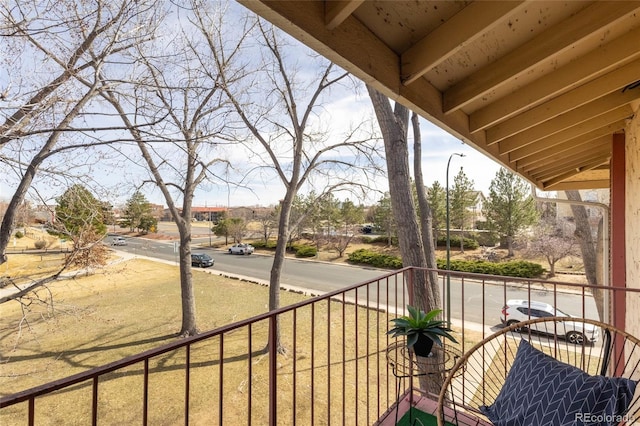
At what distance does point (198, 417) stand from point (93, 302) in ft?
26.7

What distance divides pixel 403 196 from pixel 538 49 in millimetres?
2828

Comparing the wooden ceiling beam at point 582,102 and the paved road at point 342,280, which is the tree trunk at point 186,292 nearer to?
the paved road at point 342,280

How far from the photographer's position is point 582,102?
1.67 metres

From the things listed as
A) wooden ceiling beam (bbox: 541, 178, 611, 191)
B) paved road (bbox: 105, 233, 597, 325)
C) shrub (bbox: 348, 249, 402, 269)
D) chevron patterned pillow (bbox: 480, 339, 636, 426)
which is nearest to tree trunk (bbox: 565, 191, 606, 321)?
paved road (bbox: 105, 233, 597, 325)

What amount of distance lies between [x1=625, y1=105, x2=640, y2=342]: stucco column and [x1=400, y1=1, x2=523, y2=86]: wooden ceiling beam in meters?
1.86

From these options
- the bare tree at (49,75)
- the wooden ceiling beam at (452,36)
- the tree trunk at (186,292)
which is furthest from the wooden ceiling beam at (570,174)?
the tree trunk at (186,292)

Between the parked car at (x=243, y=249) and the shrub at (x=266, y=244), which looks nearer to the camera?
the parked car at (x=243, y=249)

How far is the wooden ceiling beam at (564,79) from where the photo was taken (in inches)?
51.4

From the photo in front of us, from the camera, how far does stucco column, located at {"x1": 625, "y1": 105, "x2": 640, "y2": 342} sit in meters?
2.22

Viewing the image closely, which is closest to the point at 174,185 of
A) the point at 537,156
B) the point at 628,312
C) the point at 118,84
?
the point at 118,84

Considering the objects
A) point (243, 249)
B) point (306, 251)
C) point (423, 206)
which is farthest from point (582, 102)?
point (243, 249)

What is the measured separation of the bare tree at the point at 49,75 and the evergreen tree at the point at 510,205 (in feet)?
52.1

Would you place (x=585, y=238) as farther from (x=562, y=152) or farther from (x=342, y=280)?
(x=342, y=280)

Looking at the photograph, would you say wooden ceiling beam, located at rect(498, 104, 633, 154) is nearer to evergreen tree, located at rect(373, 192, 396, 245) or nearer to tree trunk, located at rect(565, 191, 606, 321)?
tree trunk, located at rect(565, 191, 606, 321)
